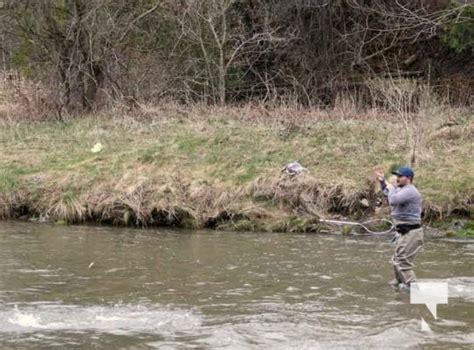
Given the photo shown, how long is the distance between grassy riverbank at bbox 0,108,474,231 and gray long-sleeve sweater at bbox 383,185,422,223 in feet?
18.6

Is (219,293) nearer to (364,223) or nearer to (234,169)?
(364,223)

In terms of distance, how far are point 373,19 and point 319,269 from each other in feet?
74.1

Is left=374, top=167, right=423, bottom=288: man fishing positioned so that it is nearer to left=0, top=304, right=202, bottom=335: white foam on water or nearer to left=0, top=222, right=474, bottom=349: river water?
left=0, top=222, right=474, bottom=349: river water

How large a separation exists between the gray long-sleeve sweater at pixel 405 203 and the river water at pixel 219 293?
3.45ft

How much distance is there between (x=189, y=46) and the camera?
31.6m

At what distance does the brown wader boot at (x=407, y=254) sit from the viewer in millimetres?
11055

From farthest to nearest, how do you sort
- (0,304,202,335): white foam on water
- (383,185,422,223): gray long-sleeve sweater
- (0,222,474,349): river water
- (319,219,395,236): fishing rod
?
(319,219,395,236): fishing rod
(383,185,422,223): gray long-sleeve sweater
(0,304,202,335): white foam on water
(0,222,474,349): river water

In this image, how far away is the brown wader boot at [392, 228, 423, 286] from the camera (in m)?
11.1

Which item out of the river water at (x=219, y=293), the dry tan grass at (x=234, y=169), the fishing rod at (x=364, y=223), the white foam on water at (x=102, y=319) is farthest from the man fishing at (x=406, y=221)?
the dry tan grass at (x=234, y=169)

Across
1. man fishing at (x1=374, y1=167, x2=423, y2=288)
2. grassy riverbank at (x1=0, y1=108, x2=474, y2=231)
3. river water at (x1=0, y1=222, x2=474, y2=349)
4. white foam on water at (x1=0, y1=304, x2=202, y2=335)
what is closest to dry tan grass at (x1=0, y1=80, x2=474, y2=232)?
grassy riverbank at (x1=0, y1=108, x2=474, y2=231)

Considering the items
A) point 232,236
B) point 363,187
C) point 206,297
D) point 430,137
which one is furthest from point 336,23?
point 206,297

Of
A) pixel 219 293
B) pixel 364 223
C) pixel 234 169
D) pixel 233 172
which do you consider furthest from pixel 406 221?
pixel 234 169

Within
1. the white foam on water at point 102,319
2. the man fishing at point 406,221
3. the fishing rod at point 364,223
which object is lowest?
A: the white foam on water at point 102,319

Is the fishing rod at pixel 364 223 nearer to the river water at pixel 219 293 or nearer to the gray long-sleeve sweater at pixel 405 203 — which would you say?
the river water at pixel 219 293
